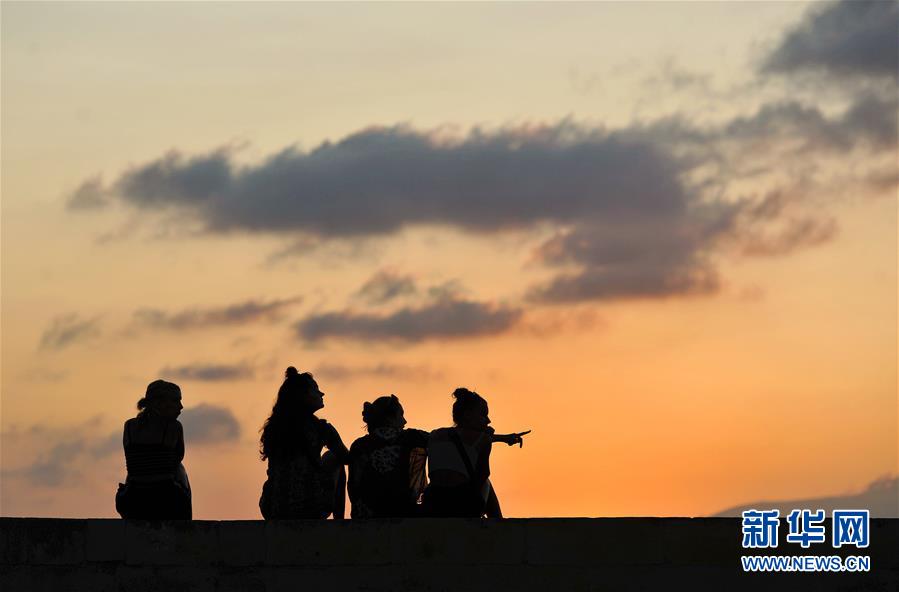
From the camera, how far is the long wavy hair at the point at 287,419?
22141 mm

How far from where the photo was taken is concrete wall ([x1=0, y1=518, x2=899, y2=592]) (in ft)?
69.3

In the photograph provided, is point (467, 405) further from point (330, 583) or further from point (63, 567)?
point (63, 567)

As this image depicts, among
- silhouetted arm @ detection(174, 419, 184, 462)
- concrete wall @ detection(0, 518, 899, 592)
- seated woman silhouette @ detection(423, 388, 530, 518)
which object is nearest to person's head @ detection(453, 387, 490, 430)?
seated woman silhouette @ detection(423, 388, 530, 518)

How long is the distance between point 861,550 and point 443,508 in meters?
3.45

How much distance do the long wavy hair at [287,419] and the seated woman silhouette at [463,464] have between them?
3.81 feet

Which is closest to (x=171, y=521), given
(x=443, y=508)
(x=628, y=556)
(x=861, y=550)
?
(x=443, y=508)

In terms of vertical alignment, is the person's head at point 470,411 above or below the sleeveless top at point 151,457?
above

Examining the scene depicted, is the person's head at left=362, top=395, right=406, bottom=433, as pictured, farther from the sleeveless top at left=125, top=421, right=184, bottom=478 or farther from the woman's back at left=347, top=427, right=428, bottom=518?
the sleeveless top at left=125, top=421, right=184, bottom=478

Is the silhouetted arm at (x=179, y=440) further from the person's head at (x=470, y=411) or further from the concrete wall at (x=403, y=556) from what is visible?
the person's head at (x=470, y=411)

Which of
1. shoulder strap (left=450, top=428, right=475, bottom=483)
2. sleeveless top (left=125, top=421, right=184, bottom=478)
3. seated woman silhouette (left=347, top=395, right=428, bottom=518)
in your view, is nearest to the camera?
sleeveless top (left=125, top=421, right=184, bottom=478)

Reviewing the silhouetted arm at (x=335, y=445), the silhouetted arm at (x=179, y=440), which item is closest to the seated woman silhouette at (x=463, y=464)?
the silhouetted arm at (x=335, y=445)

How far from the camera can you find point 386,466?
72.6ft

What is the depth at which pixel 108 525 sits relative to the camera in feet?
71.5

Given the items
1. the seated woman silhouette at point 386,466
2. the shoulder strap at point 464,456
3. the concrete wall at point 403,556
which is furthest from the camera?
the seated woman silhouette at point 386,466
